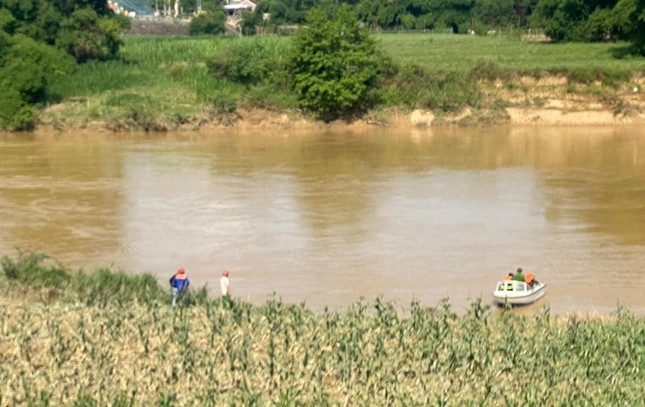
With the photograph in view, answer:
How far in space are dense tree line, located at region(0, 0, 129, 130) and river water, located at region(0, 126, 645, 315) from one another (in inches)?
94.9

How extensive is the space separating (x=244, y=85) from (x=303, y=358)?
38.2 metres

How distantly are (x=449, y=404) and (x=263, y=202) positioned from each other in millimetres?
20588

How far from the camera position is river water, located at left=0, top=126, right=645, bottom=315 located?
25.0m

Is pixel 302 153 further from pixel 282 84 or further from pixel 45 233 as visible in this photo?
pixel 45 233

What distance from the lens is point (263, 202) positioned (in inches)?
1312

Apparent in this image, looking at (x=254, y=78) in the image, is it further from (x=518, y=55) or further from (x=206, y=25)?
(x=206, y=25)

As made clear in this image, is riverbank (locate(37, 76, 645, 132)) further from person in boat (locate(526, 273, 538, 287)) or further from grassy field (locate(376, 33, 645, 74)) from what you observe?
person in boat (locate(526, 273, 538, 287))

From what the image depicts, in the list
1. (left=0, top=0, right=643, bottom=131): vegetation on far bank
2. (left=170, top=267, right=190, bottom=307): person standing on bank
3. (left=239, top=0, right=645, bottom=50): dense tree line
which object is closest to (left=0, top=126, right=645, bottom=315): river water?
(left=170, top=267, right=190, bottom=307): person standing on bank

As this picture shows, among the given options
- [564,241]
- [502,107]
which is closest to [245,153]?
[502,107]

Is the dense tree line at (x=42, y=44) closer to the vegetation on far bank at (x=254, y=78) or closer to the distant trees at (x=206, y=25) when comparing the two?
the vegetation on far bank at (x=254, y=78)

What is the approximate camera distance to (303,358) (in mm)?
14891

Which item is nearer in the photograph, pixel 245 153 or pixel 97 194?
pixel 97 194

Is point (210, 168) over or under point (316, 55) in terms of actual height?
under

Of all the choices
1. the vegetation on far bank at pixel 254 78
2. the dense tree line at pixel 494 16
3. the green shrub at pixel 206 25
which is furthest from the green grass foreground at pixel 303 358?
the green shrub at pixel 206 25
